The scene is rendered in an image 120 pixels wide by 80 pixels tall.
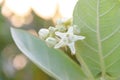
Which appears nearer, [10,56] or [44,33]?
[44,33]

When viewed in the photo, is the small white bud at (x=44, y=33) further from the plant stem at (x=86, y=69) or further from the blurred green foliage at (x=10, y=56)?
the blurred green foliage at (x=10, y=56)

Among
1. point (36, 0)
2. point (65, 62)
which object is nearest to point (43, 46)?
point (65, 62)

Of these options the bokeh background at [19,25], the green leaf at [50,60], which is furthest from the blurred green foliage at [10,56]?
the green leaf at [50,60]

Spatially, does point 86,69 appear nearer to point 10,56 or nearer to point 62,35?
point 62,35

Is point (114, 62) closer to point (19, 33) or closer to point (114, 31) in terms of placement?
point (114, 31)

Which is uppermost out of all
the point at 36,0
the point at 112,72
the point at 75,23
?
the point at 75,23

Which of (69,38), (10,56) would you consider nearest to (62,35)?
(69,38)

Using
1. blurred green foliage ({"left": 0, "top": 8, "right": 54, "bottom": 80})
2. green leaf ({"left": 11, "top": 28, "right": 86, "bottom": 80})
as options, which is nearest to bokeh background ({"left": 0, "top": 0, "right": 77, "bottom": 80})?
blurred green foliage ({"left": 0, "top": 8, "right": 54, "bottom": 80})
